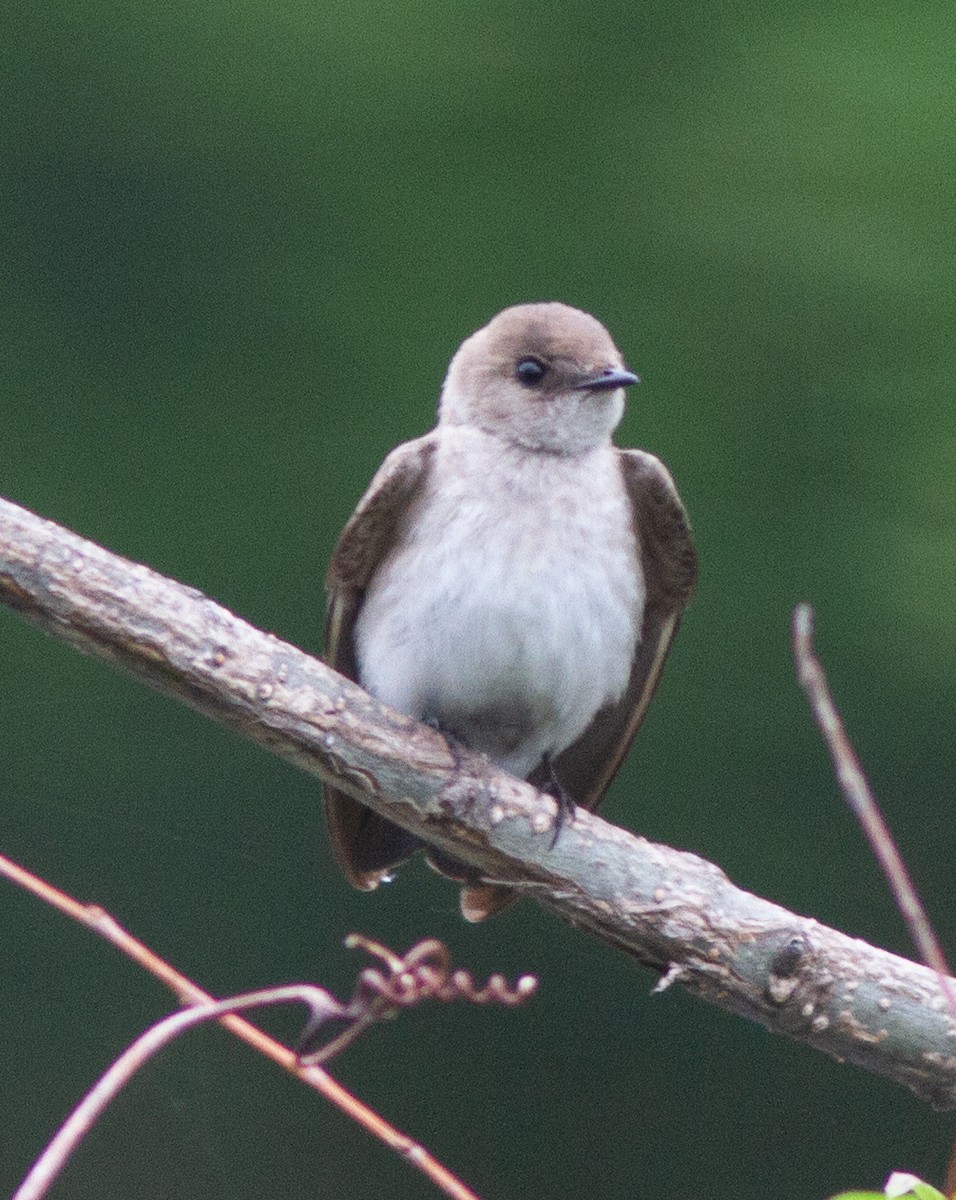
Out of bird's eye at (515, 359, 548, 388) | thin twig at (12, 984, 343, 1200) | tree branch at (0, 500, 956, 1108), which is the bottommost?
thin twig at (12, 984, 343, 1200)

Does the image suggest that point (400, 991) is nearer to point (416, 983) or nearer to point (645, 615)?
point (416, 983)

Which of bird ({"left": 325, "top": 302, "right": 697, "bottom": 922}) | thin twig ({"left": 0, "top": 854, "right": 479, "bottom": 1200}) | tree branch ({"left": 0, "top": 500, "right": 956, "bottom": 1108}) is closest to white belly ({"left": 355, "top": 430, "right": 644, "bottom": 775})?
bird ({"left": 325, "top": 302, "right": 697, "bottom": 922})

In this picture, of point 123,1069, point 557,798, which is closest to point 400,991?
point 123,1069

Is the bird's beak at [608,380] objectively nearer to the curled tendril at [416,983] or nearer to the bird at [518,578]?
the bird at [518,578]

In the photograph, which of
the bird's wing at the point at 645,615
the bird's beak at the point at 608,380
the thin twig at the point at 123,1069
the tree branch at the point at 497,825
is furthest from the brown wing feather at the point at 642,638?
the thin twig at the point at 123,1069

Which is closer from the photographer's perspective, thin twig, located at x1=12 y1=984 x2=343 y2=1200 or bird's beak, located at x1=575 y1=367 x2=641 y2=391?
thin twig, located at x1=12 y1=984 x2=343 y2=1200

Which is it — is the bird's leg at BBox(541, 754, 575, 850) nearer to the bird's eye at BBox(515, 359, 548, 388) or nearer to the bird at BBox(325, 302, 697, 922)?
the bird at BBox(325, 302, 697, 922)

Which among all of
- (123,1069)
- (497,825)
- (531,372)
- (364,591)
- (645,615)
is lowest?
(123,1069)
